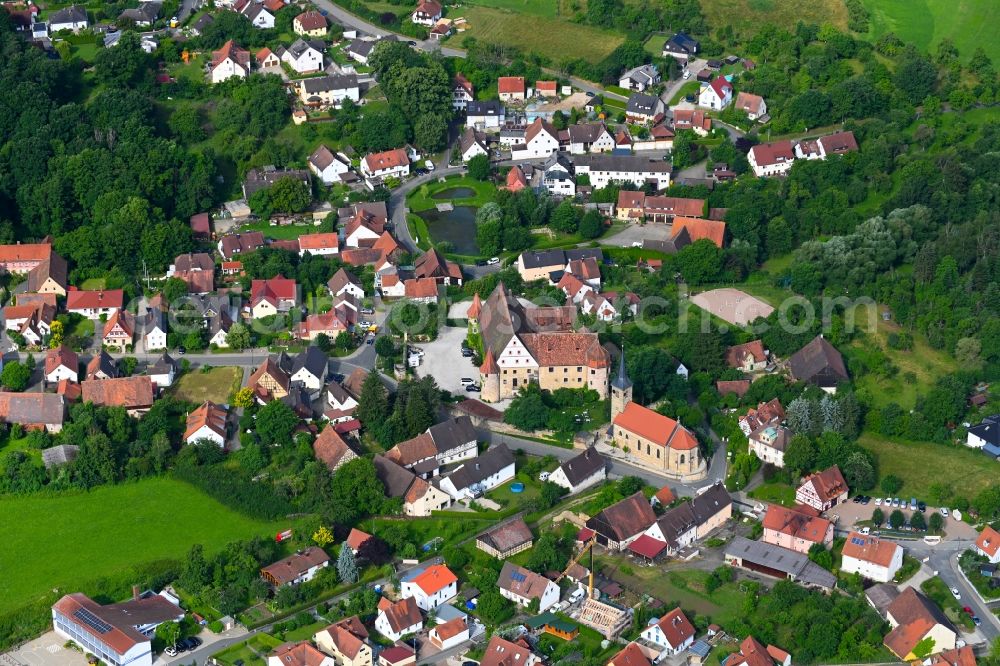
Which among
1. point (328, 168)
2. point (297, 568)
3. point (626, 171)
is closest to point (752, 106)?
point (626, 171)

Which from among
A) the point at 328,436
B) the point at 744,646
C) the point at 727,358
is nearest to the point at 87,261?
the point at 328,436

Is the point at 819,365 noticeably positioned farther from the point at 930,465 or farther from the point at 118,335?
the point at 118,335

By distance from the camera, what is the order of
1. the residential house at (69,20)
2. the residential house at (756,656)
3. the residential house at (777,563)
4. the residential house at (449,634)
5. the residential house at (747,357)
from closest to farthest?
the residential house at (756,656), the residential house at (449,634), the residential house at (777,563), the residential house at (747,357), the residential house at (69,20)

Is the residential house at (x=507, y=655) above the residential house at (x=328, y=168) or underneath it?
underneath

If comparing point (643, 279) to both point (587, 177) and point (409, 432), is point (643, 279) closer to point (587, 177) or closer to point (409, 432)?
point (587, 177)

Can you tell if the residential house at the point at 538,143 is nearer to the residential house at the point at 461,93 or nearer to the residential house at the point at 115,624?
the residential house at the point at 461,93

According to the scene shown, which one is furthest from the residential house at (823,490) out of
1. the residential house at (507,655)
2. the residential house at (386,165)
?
the residential house at (386,165)
